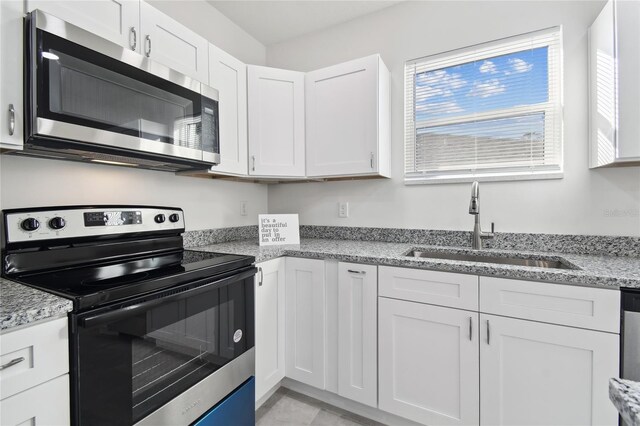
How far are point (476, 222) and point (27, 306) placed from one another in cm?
200

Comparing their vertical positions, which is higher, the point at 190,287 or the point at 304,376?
the point at 190,287

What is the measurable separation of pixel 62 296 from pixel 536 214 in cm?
225

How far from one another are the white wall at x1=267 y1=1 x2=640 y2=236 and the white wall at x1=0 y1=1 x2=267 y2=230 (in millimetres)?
358


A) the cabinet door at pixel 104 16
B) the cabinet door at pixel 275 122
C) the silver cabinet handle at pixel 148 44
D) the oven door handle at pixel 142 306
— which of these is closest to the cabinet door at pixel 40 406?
the oven door handle at pixel 142 306

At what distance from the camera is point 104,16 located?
1.26 metres

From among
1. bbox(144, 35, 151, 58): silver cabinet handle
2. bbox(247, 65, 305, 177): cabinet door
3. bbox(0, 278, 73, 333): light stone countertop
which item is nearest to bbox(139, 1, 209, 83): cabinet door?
bbox(144, 35, 151, 58): silver cabinet handle

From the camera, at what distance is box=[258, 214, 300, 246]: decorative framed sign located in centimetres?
207

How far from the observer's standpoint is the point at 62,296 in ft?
2.84

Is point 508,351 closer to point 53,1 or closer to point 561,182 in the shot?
point 561,182

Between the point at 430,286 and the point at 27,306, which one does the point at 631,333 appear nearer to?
the point at 430,286

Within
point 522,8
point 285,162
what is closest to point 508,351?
point 285,162

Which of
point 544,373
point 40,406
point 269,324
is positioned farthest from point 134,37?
point 544,373

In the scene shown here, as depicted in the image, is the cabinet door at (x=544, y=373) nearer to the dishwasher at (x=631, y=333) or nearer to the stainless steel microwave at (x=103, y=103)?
the dishwasher at (x=631, y=333)

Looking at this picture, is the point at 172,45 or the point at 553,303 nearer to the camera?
the point at 553,303
